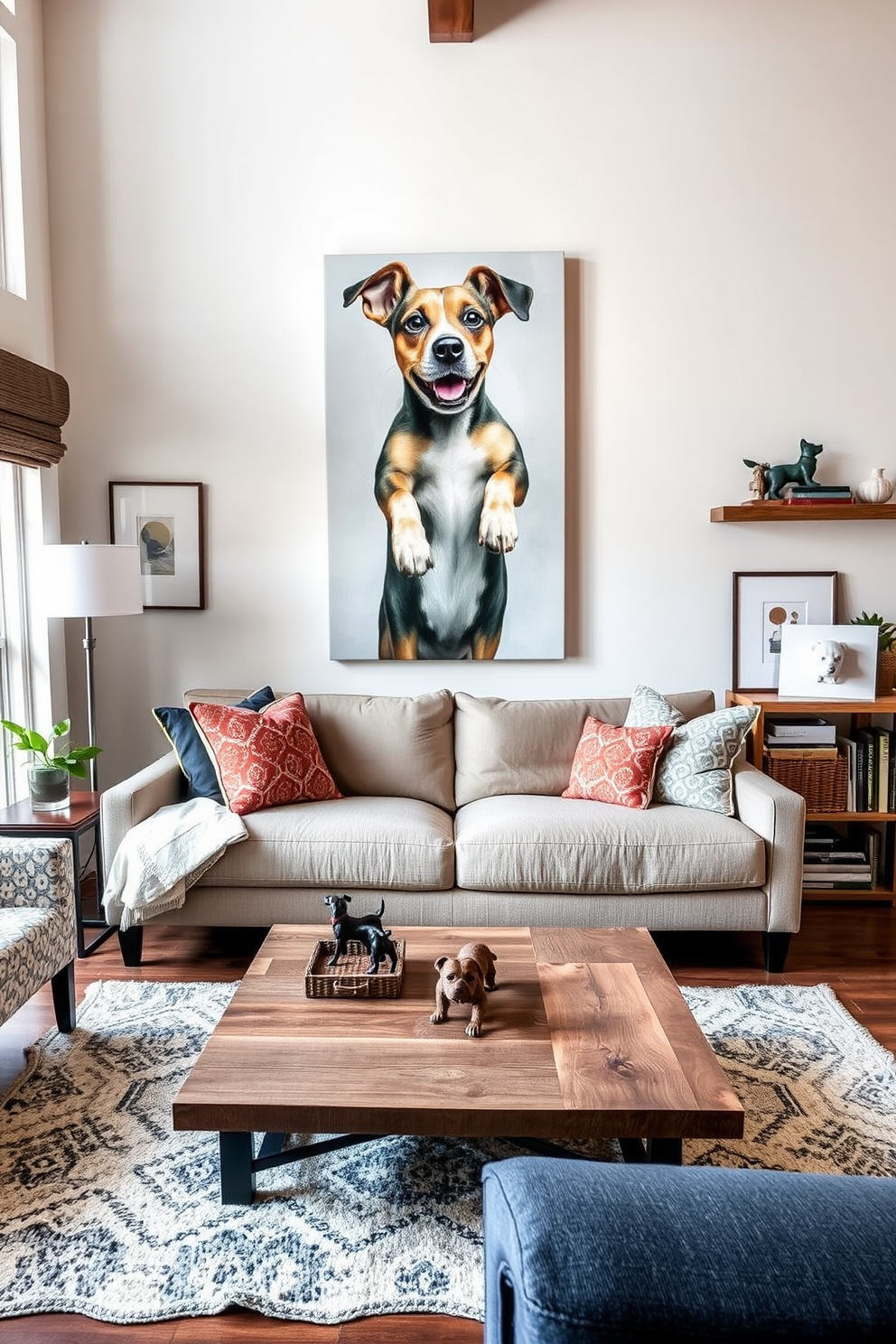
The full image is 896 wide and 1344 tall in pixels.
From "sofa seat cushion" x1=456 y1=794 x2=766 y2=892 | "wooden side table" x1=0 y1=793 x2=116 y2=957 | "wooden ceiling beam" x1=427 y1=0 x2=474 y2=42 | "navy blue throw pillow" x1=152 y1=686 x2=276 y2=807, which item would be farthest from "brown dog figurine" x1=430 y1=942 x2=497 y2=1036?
"wooden ceiling beam" x1=427 y1=0 x2=474 y2=42

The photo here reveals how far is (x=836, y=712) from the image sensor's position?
3871 mm

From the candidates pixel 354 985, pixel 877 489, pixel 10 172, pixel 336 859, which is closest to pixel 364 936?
pixel 354 985

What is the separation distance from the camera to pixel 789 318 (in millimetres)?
4078

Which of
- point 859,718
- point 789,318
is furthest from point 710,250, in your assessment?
point 859,718

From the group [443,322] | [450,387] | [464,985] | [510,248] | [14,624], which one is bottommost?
[464,985]

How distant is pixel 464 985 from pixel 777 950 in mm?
1600

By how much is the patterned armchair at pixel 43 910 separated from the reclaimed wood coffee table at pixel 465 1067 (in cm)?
59

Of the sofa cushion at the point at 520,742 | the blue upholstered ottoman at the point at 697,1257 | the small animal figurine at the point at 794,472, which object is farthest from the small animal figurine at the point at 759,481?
the blue upholstered ottoman at the point at 697,1257

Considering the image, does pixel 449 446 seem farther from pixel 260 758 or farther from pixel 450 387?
pixel 260 758

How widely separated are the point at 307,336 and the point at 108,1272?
337 cm

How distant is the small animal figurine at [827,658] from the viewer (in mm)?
3887

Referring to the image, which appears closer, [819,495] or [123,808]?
[123,808]

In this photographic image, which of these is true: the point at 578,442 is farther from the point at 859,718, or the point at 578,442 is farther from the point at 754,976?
the point at 754,976

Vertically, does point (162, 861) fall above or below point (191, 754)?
below
